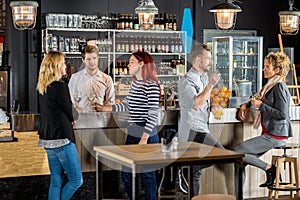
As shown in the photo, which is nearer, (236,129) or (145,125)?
(145,125)

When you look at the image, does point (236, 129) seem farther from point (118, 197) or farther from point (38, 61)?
point (38, 61)

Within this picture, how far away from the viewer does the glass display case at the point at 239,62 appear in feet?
37.5

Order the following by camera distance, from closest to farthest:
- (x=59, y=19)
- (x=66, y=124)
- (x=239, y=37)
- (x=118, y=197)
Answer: (x=66, y=124) < (x=118, y=197) < (x=59, y=19) < (x=239, y=37)

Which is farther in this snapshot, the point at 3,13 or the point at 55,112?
the point at 3,13

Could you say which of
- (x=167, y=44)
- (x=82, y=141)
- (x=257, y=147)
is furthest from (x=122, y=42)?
(x=257, y=147)

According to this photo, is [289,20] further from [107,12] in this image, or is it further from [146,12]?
[107,12]

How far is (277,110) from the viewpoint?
6102 mm

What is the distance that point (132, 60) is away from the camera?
18.9 ft

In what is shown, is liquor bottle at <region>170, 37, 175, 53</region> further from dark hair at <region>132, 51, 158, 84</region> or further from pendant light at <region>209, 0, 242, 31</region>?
dark hair at <region>132, 51, 158, 84</region>

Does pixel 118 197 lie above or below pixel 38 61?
below

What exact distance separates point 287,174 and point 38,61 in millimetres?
4590

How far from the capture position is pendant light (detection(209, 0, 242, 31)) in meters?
7.02

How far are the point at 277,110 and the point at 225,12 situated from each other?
5.17 feet

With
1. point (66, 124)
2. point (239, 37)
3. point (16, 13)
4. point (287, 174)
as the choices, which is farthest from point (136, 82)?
point (239, 37)
